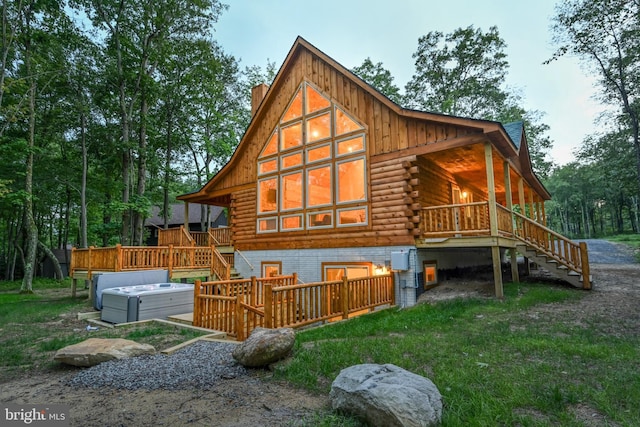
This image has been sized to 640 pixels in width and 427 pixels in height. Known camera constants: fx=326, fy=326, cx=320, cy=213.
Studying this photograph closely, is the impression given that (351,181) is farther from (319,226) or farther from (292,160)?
(292,160)

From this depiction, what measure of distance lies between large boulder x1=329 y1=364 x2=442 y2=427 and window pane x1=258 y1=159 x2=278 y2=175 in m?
10.9

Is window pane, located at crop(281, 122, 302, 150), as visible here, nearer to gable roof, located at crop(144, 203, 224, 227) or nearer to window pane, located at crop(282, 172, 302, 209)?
window pane, located at crop(282, 172, 302, 209)

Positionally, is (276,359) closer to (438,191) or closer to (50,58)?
(438,191)

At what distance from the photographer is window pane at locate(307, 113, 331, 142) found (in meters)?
11.9

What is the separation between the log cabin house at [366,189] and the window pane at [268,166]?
0.08 meters

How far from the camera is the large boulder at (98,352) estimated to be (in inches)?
186

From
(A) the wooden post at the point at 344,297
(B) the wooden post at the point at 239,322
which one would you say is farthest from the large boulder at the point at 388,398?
(A) the wooden post at the point at 344,297

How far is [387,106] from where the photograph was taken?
34.4ft

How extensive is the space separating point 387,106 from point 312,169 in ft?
11.4

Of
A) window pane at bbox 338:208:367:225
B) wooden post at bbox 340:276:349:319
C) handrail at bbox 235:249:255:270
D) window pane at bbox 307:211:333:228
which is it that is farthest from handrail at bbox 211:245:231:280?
wooden post at bbox 340:276:349:319

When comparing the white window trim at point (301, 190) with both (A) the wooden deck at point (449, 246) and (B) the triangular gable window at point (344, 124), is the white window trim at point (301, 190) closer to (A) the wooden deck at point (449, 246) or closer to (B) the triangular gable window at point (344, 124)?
(B) the triangular gable window at point (344, 124)

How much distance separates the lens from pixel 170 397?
358cm

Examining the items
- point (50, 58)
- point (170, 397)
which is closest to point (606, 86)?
point (170, 397)

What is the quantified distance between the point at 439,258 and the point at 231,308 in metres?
7.06
